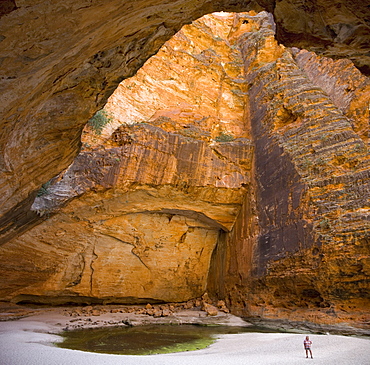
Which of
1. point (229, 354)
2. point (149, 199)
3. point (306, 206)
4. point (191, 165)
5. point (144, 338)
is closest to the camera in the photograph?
point (229, 354)

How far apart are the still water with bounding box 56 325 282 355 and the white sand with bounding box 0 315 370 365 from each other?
2.44ft

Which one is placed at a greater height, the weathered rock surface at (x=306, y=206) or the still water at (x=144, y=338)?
the weathered rock surface at (x=306, y=206)

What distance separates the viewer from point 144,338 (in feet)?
28.6

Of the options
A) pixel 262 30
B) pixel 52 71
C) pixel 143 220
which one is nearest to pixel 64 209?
pixel 143 220

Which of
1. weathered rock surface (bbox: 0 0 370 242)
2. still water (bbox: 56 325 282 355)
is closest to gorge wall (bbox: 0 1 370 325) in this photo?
weathered rock surface (bbox: 0 0 370 242)

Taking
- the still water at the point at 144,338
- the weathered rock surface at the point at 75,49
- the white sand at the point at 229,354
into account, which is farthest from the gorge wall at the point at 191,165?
the still water at the point at 144,338

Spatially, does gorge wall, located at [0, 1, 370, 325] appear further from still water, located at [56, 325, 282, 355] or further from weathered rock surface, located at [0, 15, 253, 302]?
still water, located at [56, 325, 282, 355]

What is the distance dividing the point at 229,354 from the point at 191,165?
794 cm

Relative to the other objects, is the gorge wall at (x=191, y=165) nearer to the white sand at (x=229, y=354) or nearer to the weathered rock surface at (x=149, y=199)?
the weathered rock surface at (x=149, y=199)

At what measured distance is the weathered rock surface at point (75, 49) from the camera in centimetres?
276

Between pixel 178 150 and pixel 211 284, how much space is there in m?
7.71

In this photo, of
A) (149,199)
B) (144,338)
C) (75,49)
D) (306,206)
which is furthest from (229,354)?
(149,199)

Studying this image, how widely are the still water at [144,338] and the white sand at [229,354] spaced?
74 centimetres

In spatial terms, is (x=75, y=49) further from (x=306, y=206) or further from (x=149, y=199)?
(x=149, y=199)
